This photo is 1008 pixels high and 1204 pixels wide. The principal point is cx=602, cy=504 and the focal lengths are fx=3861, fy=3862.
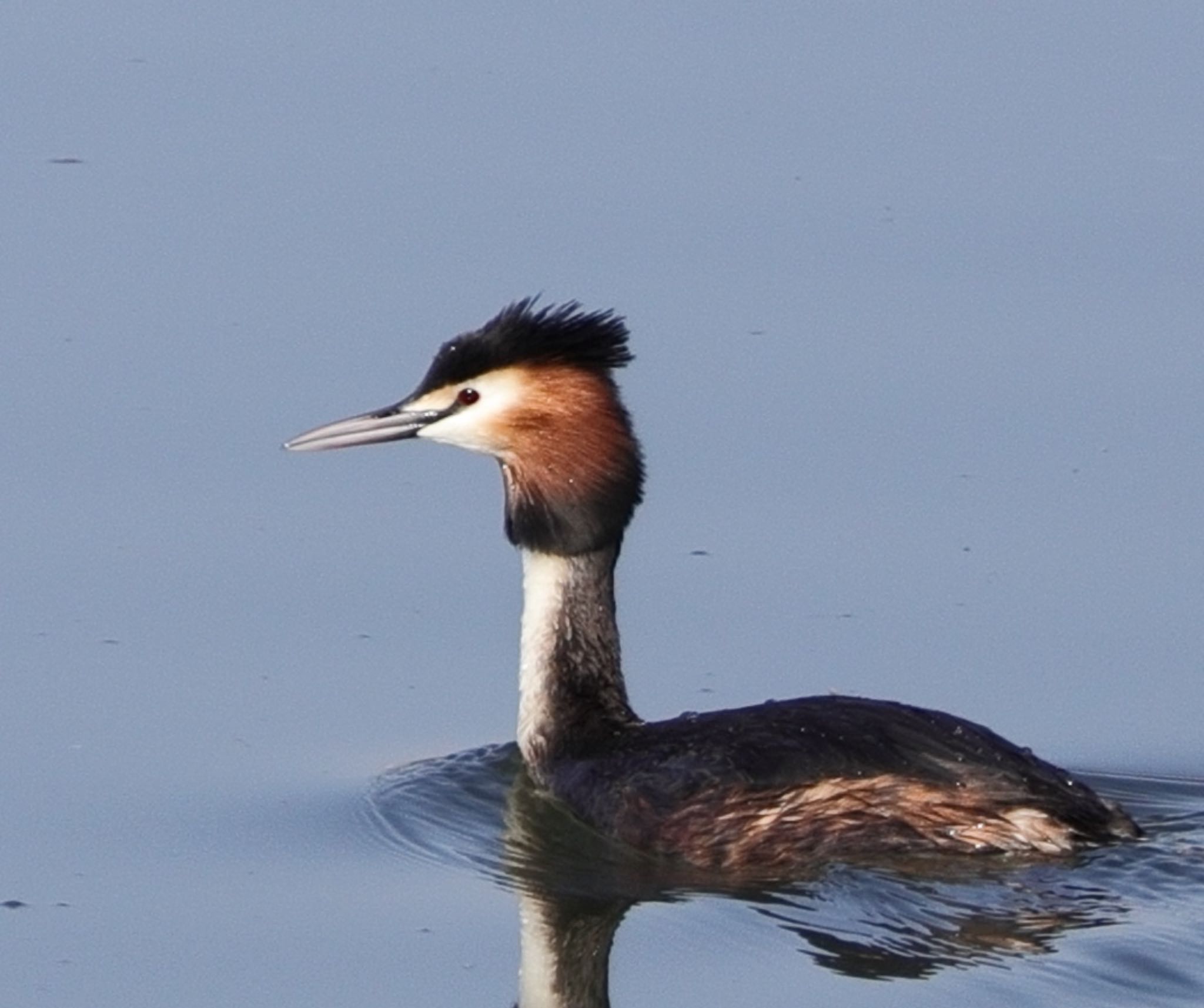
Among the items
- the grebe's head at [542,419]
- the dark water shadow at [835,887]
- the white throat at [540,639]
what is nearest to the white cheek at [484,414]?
the grebe's head at [542,419]

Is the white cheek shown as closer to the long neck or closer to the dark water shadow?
the long neck

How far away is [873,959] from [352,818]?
1.89 meters

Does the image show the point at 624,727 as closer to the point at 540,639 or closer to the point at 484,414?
Answer: the point at 540,639

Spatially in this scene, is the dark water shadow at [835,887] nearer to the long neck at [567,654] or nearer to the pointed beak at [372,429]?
the long neck at [567,654]

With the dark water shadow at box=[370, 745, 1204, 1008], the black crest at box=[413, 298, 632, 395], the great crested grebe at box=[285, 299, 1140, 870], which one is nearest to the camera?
the dark water shadow at box=[370, 745, 1204, 1008]

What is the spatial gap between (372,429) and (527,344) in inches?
22.1

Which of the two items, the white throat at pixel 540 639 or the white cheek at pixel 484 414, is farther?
the white throat at pixel 540 639

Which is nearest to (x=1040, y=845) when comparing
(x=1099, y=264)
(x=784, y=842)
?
(x=784, y=842)

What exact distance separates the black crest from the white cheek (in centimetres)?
4

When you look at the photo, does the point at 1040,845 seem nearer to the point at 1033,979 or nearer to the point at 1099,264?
the point at 1033,979

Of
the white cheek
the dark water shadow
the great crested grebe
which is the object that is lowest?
the dark water shadow

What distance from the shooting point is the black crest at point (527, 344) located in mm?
11922

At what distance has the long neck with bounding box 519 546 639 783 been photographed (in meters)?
12.1

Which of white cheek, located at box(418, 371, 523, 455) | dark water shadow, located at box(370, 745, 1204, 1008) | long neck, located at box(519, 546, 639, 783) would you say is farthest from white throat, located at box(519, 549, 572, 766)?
white cheek, located at box(418, 371, 523, 455)
